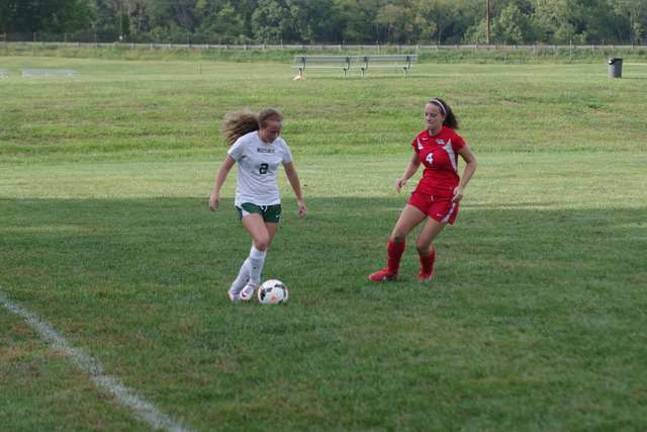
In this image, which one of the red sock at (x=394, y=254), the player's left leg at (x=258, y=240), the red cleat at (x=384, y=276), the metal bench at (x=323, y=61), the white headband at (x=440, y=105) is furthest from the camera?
the metal bench at (x=323, y=61)

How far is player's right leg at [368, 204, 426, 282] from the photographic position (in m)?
11.1

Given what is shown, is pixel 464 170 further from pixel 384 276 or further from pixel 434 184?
pixel 384 276

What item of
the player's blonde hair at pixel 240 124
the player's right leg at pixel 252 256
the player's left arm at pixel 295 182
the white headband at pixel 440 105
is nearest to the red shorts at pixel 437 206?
the white headband at pixel 440 105

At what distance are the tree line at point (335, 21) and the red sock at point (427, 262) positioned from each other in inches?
4325

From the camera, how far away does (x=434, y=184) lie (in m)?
11.1

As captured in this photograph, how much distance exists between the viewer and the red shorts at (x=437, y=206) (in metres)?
11.0

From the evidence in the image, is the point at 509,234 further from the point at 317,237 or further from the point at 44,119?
the point at 44,119

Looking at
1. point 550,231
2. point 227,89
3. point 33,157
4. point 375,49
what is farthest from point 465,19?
point 550,231

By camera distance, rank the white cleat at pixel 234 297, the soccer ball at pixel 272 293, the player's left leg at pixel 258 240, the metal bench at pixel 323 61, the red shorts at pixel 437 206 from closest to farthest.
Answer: the soccer ball at pixel 272 293 → the player's left leg at pixel 258 240 → the white cleat at pixel 234 297 → the red shorts at pixel 437 206 → the metal bench at pixel 323 61

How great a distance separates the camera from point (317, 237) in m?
14.8

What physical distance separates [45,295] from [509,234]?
263 inches

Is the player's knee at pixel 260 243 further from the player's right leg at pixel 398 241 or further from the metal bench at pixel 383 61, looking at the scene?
the metal bench at pixel 383 61

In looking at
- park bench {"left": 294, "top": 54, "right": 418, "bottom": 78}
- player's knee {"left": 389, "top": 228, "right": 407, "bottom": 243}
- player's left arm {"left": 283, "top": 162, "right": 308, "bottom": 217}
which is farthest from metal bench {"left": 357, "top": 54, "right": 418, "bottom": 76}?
player's left arm {"left": 283, "top": 162, "right": 308, "bottom": 217}

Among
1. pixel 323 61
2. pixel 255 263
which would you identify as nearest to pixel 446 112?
pixel 255 263
